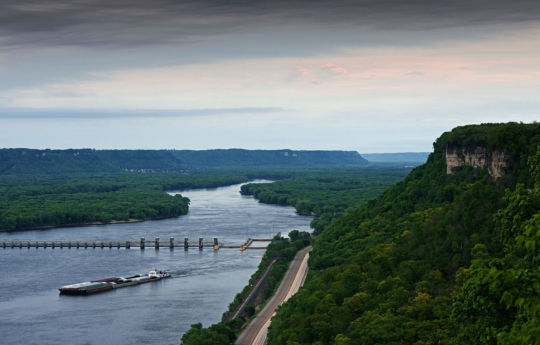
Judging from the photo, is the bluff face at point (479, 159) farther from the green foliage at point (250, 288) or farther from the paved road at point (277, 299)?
the green foliage at point (250, 288)

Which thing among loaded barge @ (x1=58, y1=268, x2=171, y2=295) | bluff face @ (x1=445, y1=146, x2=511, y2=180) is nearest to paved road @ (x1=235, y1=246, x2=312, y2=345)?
loaded barge @ (x1=58, y1=268, x2=171, y2=295)

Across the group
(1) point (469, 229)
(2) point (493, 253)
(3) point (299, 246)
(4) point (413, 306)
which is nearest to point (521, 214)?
(4) point (413, 306)

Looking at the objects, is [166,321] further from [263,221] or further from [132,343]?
[263,221]

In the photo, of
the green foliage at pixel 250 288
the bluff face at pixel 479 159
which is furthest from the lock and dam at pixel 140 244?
the bluff face at pixel 479 159

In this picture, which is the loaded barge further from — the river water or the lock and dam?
the lock and dam

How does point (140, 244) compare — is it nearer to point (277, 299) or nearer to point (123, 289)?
point (123, 289)

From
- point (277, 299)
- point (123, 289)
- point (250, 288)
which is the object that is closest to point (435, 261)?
point (277, 299)

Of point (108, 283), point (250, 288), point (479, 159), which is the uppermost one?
point (479, 159)
